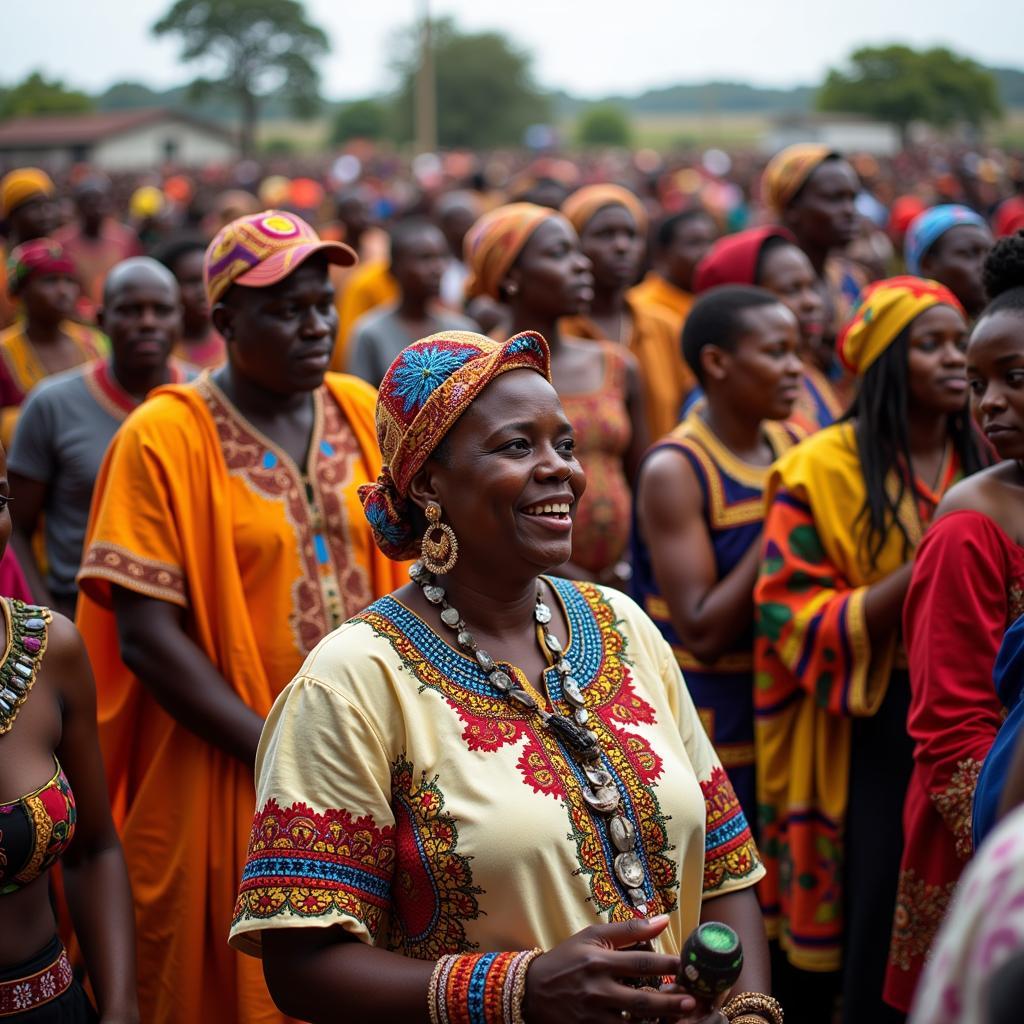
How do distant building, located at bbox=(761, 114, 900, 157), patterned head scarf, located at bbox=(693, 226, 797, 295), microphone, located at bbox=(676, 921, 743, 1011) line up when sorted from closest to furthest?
microphone, located at bbox=(676, 921, 743, 1011)
patterned head scarf, located at bbox=(693, 226, 797, 295)
distant building, located at bbox=(761, 114, 900, 157)

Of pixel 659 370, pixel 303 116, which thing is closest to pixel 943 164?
pixel 659 370

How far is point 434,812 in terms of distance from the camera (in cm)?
228

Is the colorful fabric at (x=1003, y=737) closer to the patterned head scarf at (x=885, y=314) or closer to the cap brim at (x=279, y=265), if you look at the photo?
the patterned head scarf at (x=885, y=314)

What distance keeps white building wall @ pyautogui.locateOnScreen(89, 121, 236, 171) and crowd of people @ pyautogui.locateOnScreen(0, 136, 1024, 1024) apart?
2291 inches

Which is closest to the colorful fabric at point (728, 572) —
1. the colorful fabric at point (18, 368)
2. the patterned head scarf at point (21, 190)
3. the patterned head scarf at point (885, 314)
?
the patterned head scarf at point (885, 314)

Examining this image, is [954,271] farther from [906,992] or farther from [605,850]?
[605,850]

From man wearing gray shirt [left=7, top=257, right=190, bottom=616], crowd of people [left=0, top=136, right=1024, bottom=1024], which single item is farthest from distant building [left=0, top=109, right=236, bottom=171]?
crowd of people [left=0, top=136, right=1024, bottom=1024]

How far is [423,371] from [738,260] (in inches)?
130

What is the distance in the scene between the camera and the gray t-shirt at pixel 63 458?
4.75 meters

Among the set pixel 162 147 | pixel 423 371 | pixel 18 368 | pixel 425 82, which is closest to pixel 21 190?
pixel 18 368

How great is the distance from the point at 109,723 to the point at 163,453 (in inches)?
30.2

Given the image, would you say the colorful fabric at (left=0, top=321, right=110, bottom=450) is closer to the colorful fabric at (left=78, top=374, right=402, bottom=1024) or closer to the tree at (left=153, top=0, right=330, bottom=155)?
the colorful fabric at (left=78, top=374, right=402, bottom=1024)

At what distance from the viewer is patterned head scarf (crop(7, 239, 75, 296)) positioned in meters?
6.45

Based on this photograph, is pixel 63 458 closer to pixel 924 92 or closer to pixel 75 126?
pixel 924 92
